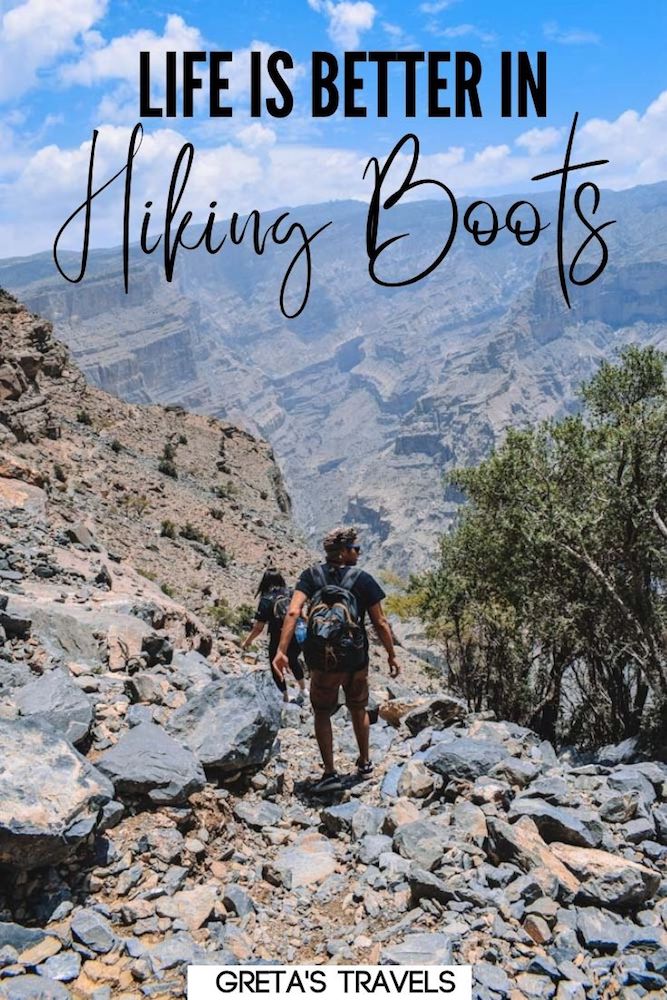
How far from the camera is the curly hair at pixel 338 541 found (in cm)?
701

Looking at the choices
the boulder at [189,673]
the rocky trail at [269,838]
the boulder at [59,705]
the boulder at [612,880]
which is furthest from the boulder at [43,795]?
the boulder at [189,673]

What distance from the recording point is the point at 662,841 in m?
6.05

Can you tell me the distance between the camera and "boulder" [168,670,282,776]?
669cm

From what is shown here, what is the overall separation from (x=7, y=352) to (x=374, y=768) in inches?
1083

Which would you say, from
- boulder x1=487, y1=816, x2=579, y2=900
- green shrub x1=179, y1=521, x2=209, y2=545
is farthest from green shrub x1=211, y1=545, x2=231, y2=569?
boulder x1=487, y1=816, x2=579, y2=900

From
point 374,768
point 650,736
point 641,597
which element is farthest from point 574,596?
point 374,768

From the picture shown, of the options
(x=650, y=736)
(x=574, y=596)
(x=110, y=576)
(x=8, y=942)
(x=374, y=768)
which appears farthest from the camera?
(x=110, y=576)

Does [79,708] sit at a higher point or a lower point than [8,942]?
higher

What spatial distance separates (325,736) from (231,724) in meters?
0.99

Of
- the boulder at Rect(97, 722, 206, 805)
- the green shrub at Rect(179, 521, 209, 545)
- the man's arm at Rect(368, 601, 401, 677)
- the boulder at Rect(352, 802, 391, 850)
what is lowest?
the green shrub at Rect(179, 521, 209, 545)

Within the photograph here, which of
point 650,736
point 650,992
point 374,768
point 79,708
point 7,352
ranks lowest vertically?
point 650,736

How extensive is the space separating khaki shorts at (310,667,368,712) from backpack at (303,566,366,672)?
0.59ft

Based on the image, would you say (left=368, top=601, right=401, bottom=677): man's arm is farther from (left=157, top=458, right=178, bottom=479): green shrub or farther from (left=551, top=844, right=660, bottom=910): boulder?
(left=157, top=458, right=178, bottom=479): green shrub

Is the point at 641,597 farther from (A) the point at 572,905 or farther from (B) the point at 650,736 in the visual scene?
(A) the point at 572,905
